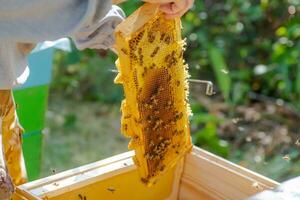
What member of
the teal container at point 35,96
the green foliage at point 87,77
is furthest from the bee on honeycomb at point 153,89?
the green foliage at point 87,77

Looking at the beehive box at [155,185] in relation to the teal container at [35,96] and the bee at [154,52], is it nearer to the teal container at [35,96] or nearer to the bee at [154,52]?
the bee at [154,52]

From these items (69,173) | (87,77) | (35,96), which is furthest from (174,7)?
(87,77)

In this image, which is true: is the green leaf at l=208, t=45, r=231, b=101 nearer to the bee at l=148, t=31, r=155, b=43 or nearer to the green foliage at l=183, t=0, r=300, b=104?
the green foliage at l=183, t=0, r=300, b=104

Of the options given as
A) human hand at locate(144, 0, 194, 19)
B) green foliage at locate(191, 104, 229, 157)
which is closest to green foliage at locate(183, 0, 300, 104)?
green foliage at locate(191, 104, 229, 157)

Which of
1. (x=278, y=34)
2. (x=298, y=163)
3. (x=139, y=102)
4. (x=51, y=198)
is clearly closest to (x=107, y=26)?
(x=139, y=102)

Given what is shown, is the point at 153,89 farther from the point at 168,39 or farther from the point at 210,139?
the point at 210,139
